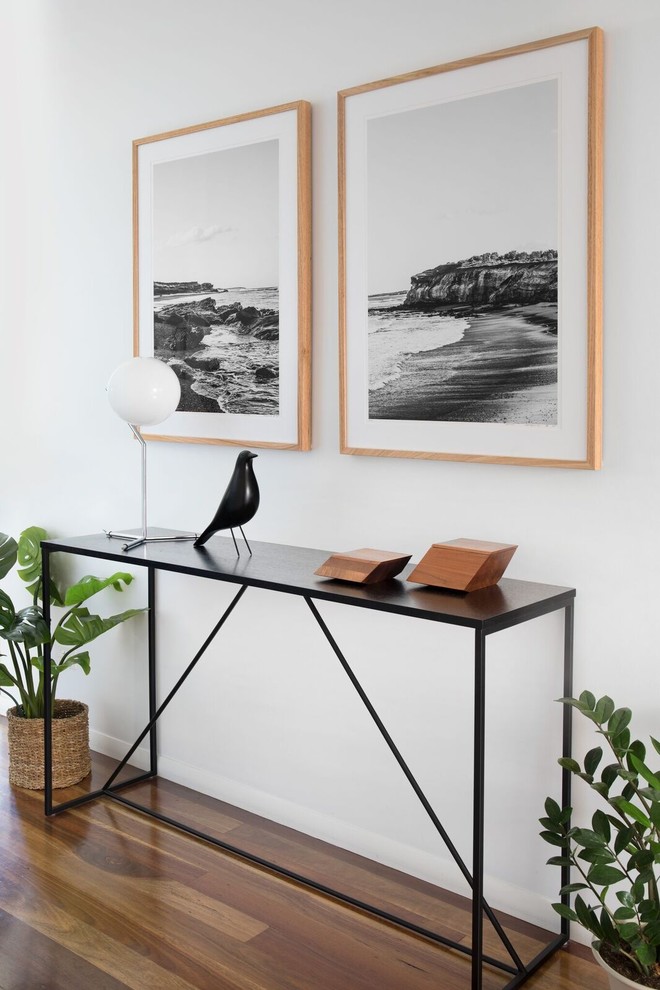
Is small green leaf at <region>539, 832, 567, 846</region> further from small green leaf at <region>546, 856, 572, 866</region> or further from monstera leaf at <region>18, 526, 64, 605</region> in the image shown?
monstera leaf at <region>18, 526, 64, 605</region>

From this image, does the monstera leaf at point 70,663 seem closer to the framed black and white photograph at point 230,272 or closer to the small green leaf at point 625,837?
the framed black and white photograph at point 230,272

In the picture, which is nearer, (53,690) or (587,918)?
(587,918)

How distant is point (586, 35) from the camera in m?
2.12

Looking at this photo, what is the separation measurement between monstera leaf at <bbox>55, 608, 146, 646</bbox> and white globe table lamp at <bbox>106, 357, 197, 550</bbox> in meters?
0.39

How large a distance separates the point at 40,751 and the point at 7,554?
68 centimetres

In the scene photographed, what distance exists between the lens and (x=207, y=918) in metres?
2.39

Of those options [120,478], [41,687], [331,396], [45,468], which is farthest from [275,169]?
[41,687]

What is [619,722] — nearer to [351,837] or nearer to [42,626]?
[351,837]

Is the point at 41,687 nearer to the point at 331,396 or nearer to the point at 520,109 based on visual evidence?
the point at 331,396

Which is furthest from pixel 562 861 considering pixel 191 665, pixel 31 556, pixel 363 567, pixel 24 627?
pixel 31 556

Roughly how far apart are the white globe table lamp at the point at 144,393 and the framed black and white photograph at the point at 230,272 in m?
0.18

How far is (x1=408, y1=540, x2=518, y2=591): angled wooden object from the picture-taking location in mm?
2135

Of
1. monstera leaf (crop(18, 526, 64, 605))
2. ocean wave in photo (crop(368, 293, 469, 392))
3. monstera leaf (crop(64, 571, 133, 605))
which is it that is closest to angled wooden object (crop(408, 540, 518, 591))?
ocean wave in photo (crop(368, 293, 469, 392))

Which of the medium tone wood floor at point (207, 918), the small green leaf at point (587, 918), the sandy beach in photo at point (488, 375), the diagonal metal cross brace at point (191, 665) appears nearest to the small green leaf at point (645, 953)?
the small green leaf at point (587, 918)
